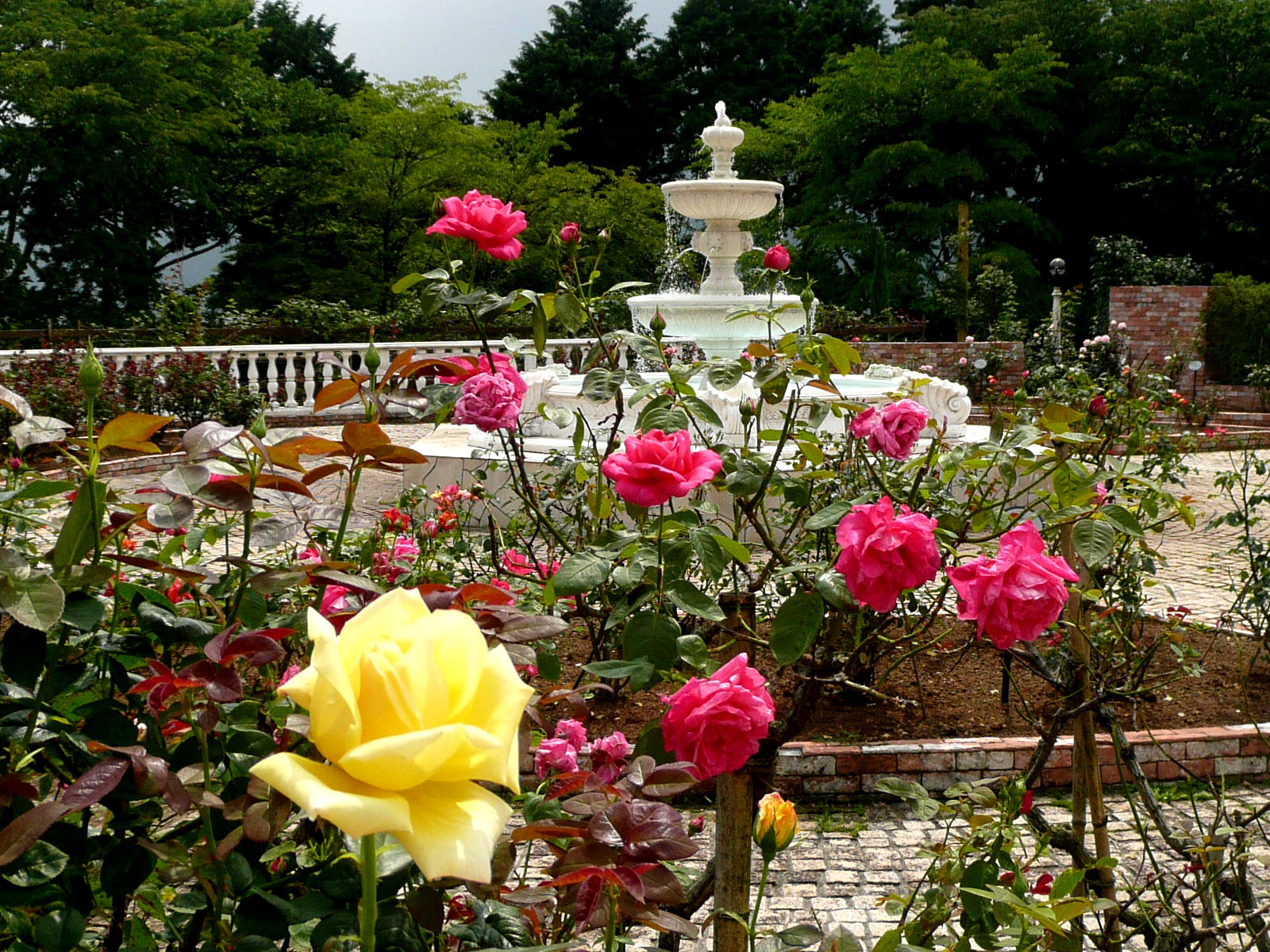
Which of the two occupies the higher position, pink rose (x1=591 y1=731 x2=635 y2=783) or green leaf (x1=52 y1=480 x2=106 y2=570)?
green leaf (x1=52 y1=480 x2=106 y2=570)

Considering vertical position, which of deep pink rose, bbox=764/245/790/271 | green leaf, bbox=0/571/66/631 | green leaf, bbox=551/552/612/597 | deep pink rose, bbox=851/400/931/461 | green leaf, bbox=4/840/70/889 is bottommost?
green leaf, bbox=4/840/70/889

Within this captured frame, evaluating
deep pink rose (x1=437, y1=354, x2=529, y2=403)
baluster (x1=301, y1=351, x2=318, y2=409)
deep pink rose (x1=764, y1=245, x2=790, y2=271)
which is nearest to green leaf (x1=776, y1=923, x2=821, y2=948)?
deep pink rose (x1=437, y1=354, x2=529, y2=403)

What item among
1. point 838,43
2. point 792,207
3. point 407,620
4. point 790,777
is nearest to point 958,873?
point 407,620

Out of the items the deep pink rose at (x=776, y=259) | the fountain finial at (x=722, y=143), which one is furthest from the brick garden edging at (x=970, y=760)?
the fountain finial at (x=722, y=143)

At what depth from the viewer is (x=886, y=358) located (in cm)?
1686

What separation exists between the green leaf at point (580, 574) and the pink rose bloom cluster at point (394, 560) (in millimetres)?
1330

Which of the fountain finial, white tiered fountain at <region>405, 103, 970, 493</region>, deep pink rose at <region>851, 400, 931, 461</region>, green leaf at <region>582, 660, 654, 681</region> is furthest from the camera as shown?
the fountain finial

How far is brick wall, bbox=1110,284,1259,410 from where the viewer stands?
17.4m

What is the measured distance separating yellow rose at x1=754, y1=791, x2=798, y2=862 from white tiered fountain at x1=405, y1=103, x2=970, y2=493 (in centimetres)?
583

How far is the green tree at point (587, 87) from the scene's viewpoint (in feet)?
95.3

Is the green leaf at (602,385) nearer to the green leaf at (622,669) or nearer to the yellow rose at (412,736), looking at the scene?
the green leaf at (622,669)

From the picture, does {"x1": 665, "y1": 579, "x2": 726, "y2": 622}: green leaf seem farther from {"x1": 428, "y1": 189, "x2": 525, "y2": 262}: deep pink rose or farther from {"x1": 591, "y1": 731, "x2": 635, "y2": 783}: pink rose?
{"x1": 428, "y1": 189, "x2": 525, "y2": 262}: deep pink rose

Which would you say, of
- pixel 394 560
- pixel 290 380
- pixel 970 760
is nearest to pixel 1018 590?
pixel 970 760

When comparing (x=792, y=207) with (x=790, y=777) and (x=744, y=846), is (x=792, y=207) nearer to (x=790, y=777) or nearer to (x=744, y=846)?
(x=790, y=777)
